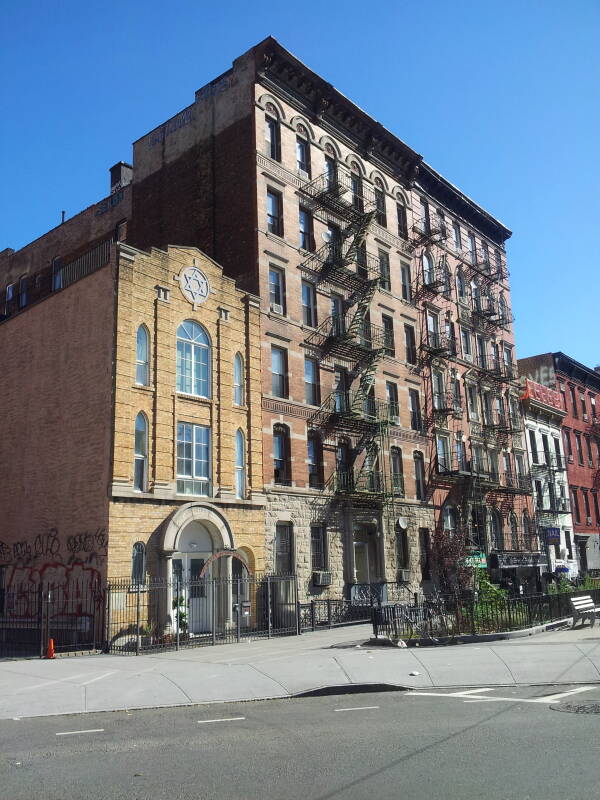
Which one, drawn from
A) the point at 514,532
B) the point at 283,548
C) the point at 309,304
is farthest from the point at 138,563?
the point at 514,532

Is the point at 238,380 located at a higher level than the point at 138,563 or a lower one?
higher

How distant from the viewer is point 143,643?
20328 mm

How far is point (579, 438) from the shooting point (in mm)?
54594

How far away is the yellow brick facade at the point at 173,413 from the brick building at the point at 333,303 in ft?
2.43

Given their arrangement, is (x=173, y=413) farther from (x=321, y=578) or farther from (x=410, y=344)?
(x=410, y=344)

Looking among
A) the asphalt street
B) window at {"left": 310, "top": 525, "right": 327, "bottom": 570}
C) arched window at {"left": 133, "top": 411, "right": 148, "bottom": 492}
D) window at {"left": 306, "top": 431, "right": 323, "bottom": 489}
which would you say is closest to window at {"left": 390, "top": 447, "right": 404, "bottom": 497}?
window at {"left": 306, "top": 431, "right": 323, "bottom": 489}

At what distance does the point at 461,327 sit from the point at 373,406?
12100 mm

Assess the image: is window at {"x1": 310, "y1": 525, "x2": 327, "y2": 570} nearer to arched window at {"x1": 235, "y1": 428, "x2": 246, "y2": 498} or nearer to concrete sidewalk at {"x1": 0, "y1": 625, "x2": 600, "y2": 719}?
arched window at {"x1": 235, "y1": 428, "x2": 246, "y2": 498}

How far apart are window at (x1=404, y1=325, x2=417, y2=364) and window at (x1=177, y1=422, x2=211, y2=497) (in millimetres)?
15228

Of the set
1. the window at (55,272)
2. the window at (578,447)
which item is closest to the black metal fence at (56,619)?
the window at (55,272)

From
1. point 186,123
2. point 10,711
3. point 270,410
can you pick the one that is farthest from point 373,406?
point 10,711

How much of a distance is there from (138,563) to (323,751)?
48.9 feet

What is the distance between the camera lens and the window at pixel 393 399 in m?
34.7

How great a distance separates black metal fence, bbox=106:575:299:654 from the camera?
66.2 feet
